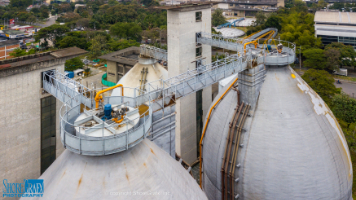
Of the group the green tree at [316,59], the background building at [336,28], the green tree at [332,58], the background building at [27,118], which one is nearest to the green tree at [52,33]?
the green tree at [316,59]

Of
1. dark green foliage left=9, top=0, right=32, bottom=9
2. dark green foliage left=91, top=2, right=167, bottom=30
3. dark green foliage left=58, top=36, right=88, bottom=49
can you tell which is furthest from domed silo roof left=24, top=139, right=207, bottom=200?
dark green foliage left=9, top=0, right=32, bottom=9

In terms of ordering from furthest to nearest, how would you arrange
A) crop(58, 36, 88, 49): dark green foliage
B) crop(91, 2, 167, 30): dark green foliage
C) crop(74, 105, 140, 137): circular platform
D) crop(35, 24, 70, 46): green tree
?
crop(91, 2, 167, 30): dark green foliage → crop(35, 24, 70, 46): green tree → crop(58, 36, 88, 49): dark green foliage → crop(74, 105, 140, 137): circular platform

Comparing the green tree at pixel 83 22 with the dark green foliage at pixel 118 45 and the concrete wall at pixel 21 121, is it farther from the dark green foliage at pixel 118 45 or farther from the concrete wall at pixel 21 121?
the concrete wall at pixel 21 121

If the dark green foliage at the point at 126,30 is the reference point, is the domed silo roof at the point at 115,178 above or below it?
below

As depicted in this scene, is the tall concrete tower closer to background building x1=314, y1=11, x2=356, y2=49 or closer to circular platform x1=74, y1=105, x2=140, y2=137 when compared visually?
circular platform x1=74, y1=105, x2=140, y2=137

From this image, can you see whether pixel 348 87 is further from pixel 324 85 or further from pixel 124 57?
pixel 124 57

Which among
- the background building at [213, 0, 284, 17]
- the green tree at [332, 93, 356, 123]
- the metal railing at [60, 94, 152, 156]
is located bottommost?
the green tree at [332, 93, 356, 123]
